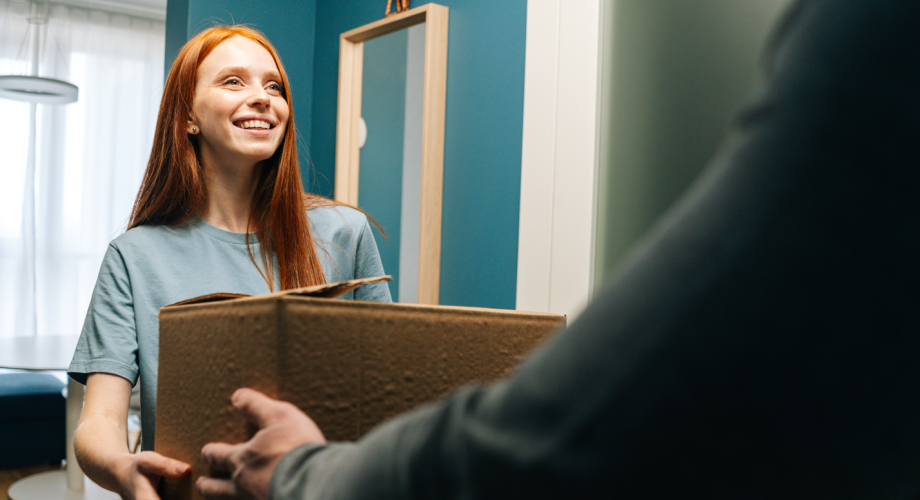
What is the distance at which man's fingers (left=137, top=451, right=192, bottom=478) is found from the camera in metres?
0.58

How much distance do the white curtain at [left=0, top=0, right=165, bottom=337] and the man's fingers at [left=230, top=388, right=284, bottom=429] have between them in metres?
4.96

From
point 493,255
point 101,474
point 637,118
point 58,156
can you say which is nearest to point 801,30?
point 101,474

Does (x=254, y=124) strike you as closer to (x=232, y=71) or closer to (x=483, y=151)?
(x=232, y=71)

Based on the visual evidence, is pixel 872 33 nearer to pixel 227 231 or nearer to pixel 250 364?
pixel 250 364

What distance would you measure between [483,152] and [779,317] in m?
1.68

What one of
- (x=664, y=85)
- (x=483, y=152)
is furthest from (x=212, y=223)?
(x=664, y=85)

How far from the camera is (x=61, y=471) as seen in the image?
2.77m

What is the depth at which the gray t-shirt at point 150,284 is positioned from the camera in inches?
36.5

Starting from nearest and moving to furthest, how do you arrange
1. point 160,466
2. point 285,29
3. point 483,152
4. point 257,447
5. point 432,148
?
point 257,447, point 160,466, point 483,152, point 432,148, point 285,29

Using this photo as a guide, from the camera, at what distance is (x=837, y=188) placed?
25 cm

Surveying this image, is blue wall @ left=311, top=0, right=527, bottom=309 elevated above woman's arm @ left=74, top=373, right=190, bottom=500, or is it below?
above

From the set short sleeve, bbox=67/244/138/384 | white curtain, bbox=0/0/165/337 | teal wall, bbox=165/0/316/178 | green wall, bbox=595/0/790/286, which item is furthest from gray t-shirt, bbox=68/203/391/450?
white curtain, bbox=0/0/165/337

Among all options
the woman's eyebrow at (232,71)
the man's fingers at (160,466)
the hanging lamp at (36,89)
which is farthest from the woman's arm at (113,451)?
the hanging lamp at (36,89)

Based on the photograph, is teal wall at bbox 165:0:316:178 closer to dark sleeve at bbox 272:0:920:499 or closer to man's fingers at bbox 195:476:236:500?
man's fingers at bbox 195:476:236:500
